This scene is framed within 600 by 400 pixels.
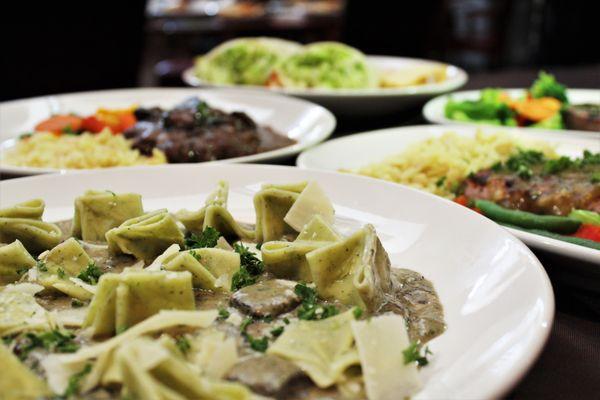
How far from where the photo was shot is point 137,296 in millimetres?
1754

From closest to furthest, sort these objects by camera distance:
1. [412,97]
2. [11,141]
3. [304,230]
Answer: [304,230] → [11,141] → [412,97]

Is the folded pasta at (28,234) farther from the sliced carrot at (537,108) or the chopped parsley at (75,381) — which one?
the sliced carrot at (537,108)

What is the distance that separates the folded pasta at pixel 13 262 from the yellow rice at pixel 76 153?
54.8 inches

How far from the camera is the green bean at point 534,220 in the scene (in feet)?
8.25

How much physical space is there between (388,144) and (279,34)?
11.3 m

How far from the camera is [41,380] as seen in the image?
1.45m

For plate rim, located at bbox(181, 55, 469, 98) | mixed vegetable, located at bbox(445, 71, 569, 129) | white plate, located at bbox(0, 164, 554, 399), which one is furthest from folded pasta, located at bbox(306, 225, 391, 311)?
mixed vegetable, located at bbox(445, 71, 569, 129)

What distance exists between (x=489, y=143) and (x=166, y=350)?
8.69 ft

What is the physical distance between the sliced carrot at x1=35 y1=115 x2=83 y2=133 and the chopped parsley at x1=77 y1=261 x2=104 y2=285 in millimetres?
2352

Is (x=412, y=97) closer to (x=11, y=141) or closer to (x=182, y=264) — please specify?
(x=11, y=141)

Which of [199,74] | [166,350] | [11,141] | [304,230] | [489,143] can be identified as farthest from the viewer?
[199,74]

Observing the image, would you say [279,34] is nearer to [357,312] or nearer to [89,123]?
[89,123]

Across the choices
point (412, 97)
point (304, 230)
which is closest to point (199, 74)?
point (412, 97)

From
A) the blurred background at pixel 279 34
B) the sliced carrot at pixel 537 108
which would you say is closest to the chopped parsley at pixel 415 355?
the sliced carrot at pixel 537 108
